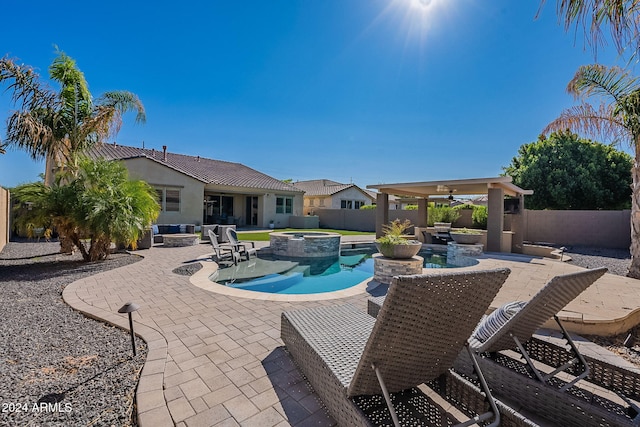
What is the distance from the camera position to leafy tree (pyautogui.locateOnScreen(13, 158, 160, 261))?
763 cm

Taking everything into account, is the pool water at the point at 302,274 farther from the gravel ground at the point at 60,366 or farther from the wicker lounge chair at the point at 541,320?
the wicker lounge chair at the point at 541,320

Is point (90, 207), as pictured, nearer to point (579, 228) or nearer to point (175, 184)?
point (175, 184)

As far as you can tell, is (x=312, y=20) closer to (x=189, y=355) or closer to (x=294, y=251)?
(x=294, y=251)

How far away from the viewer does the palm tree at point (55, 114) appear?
9388 mm

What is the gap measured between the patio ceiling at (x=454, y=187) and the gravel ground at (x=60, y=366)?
11.7m

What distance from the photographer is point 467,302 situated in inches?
77.8

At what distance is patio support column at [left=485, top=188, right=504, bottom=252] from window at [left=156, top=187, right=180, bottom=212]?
17.0 m

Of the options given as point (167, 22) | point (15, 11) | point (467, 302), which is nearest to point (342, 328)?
point (467, 302)

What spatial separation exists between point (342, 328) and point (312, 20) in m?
9.46

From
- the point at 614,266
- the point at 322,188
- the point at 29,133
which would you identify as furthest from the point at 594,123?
the point at 322,188

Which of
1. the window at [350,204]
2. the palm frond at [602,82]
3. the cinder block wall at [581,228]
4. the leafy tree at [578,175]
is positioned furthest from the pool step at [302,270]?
the window at [350,204]

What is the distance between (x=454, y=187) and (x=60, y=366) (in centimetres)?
1405

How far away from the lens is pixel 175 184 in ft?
59.4

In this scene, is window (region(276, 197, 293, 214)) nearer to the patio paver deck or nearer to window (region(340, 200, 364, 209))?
window (region(340, 200, 364, 209))
